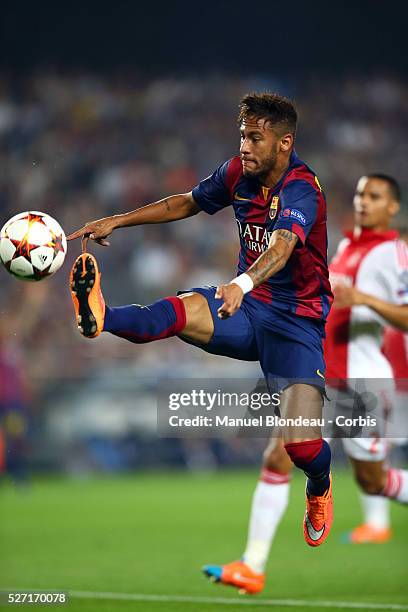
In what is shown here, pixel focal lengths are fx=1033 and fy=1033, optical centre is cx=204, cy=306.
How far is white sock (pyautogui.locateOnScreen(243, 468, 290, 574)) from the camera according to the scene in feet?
19.0

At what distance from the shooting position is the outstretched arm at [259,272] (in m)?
4.03

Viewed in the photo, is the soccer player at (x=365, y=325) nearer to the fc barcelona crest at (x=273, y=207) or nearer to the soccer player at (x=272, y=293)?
the soccer player at (x=272, y=293)

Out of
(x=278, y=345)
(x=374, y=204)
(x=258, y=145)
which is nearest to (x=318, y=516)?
(x=278, y=345)

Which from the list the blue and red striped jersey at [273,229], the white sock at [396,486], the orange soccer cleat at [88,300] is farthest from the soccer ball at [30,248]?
the white sock at [396,486]

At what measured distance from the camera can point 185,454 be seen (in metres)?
13.5

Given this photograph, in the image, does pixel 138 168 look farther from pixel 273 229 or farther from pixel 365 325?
pixel 273 229

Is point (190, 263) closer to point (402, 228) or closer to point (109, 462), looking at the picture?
point (109, 462)

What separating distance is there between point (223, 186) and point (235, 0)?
1275 centimetres

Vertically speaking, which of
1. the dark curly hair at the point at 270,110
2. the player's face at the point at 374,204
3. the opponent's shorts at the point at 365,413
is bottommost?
the opponent's shorts at the point at 365,413

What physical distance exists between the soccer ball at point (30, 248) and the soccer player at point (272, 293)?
0.88 ft

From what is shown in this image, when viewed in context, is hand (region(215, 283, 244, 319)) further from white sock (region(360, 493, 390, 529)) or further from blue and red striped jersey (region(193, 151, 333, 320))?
white sock (region(360, 493, 390, 529))

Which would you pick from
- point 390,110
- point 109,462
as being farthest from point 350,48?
point 109,462

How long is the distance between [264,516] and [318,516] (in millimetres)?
645

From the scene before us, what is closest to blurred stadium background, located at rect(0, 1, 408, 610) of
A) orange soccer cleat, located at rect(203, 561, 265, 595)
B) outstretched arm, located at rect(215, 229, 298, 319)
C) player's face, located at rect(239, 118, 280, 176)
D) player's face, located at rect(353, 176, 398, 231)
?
player's face, located at rect(353, 176, 398, 231)
